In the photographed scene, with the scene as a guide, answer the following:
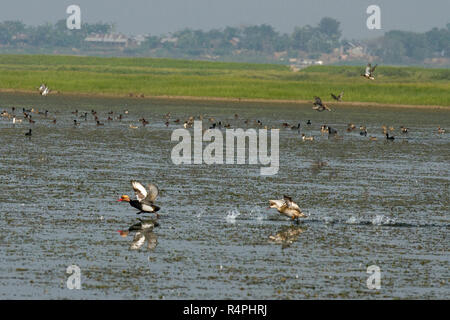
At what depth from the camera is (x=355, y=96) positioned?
9912cm

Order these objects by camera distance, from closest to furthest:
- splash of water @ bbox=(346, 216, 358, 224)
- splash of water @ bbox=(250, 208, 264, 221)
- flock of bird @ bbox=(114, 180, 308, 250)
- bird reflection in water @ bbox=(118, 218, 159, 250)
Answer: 1. bird reflection in water @ bbox=(118, 218, 159, 250)
2. flock of bird @ bbox=(114, 180, 308, 250)
3. splash of water @ bbox=(346, 216, 358, 224)
4. splash of water @ bbox=(250, 208, 264, 221)

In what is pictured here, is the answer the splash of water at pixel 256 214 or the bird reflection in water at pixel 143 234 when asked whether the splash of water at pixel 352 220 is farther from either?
the bird reflection in water at pixel 143 234

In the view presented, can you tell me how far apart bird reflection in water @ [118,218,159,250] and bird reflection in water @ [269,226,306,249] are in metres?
2.83

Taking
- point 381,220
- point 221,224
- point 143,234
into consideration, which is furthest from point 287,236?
point 381,220

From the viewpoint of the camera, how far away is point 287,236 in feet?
77.6

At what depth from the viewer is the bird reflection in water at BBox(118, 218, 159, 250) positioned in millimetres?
21967

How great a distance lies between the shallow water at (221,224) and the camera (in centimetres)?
1869

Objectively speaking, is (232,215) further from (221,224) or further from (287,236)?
(287,236)

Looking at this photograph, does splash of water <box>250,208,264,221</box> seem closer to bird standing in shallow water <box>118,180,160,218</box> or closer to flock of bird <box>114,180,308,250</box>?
flock of bird <box>114,180,308,250</box>

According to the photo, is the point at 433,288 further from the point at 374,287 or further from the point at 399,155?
the point at 399,155

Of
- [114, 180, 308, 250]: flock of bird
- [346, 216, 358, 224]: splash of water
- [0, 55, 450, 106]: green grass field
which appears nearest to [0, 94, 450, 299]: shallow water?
[346, 216, 358, 224]: splash of water

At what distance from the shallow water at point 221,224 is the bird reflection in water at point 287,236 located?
7 centimetres

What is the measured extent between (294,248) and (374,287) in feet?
12.2
